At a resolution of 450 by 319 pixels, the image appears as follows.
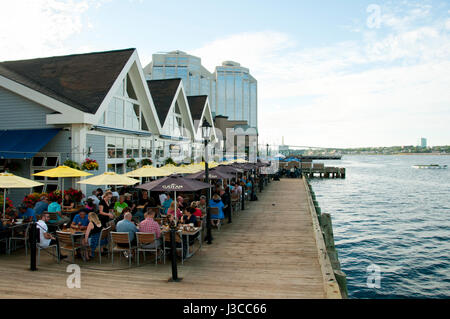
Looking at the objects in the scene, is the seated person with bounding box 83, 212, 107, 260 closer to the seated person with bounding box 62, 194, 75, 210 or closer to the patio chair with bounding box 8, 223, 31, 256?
the patio chair with bounding box 8, 223, 31, 256

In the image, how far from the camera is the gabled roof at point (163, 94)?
A: 24577 mm

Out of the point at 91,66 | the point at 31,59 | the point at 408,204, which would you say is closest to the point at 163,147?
the point at 91,66

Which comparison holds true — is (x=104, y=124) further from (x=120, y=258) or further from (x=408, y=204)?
(x=408, y=204)

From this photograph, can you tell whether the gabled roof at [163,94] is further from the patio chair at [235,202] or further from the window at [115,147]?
the patio chair at [235,202]

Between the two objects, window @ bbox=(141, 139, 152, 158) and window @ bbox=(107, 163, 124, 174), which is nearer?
window @ bbox=(107, 163, 124, 174)

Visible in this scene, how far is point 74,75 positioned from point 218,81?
461ft

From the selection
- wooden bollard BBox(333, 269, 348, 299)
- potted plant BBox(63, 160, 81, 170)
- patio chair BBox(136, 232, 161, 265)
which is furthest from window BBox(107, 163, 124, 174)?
wooden bollard BBox(333, 269, 348, 299)

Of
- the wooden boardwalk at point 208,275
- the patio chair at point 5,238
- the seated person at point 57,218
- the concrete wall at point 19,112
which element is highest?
the concrete wall at point 19,112

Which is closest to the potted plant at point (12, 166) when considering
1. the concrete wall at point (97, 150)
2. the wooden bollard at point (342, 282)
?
the concrete wall at point (97, 150)

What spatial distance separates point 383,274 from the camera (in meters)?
15.5

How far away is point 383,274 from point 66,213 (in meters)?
14.9

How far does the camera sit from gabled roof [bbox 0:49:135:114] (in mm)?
15625

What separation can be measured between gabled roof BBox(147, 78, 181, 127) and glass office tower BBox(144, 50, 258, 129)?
105 m

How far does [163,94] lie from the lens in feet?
86.8
